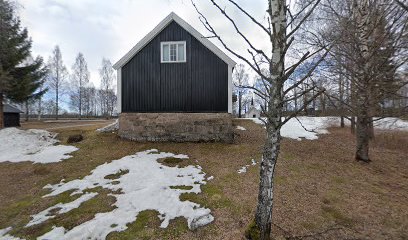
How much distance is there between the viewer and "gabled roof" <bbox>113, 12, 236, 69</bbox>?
42.0ft

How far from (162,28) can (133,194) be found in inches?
382

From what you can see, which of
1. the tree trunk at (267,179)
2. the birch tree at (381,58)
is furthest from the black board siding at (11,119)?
the birch tree at (381,58)

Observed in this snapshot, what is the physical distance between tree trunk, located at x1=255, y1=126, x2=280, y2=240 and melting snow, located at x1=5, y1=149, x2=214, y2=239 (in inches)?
64.0

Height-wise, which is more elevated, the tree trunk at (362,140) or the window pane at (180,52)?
the window pane at (180,52)

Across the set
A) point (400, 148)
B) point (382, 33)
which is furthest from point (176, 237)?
point (400, 148)

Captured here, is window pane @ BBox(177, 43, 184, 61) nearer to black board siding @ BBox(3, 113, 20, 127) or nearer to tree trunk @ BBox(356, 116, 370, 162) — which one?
tree trunk @ BBox(356, 116, 370, 162)

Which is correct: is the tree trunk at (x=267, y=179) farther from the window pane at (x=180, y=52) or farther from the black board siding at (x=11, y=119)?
the black board siding at (x=11, y=119)

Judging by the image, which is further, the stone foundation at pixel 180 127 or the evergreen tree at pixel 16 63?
the evergreen tree at pixel 16 63

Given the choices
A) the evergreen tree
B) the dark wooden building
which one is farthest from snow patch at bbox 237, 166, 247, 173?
the evergreen tree

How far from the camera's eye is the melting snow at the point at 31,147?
11.6 m

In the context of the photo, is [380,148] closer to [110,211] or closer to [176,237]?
[176,237]

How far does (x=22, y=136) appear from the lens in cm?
1499

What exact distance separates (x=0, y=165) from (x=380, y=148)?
19890 mm

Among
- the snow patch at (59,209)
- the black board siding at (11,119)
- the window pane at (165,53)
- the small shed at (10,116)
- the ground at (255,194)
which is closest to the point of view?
the ground at (255,194)
